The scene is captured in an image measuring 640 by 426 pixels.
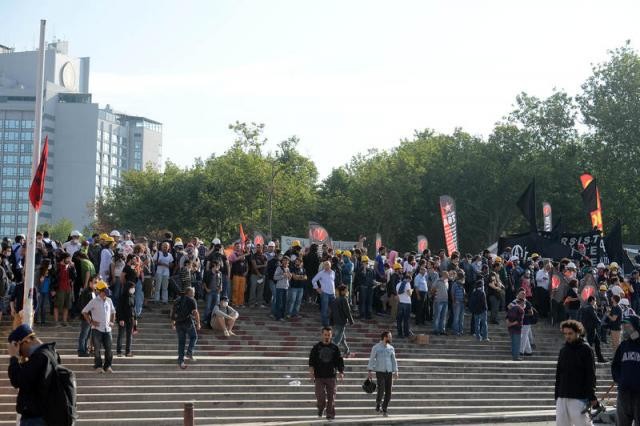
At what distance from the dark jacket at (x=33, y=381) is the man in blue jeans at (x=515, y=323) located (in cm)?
1830

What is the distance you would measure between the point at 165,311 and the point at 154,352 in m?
2.16

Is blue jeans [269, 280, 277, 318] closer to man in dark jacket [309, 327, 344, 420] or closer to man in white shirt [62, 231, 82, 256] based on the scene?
man in white shirt [62, 231, 82, 256]

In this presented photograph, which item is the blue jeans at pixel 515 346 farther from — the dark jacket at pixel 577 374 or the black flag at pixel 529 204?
the dark jacket at pixel 577 374

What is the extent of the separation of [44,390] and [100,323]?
431 inches

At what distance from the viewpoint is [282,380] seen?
22.6m

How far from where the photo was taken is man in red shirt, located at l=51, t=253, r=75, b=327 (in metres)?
23.0

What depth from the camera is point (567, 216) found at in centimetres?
6278

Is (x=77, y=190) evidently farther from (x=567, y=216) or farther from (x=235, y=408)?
(x=235, y=408)

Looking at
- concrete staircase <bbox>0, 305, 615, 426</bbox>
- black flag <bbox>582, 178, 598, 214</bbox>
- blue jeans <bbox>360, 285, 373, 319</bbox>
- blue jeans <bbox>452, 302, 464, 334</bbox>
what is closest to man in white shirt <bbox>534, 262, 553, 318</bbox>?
concrete staircase <bbox>0, 305, 615, 426</bbox>

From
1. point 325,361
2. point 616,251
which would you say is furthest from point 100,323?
point 616,251

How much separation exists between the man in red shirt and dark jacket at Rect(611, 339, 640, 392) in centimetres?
1298

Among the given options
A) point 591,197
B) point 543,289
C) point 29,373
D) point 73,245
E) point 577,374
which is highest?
point 591,197

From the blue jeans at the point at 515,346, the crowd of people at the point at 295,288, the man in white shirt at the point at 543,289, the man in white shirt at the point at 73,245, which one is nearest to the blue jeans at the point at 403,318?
the crowd of people at the point at 295,288

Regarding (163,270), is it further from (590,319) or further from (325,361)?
(590,319)
